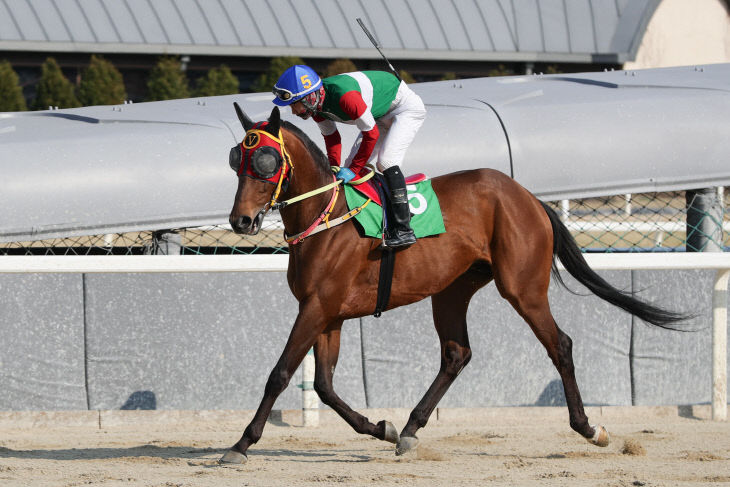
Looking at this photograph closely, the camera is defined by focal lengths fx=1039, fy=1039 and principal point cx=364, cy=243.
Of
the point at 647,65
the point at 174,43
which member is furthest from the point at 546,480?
the point at 647,65

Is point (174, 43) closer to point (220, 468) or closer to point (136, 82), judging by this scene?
point (136, 82)

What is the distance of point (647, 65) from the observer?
26594 millimetres

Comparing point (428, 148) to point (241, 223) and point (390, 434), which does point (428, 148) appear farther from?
point (241, 223)

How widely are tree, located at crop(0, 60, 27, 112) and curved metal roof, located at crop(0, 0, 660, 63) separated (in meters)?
1.42

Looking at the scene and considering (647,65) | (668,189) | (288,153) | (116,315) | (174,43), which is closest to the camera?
(288,153)

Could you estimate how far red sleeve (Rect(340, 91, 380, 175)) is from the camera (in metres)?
4.95

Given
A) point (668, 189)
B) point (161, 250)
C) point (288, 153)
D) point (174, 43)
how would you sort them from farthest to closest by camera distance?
point (174, 43)
point (668, 189)
point (161, 250)
point (288, 153)

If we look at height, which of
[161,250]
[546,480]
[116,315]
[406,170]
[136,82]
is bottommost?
[546,480]

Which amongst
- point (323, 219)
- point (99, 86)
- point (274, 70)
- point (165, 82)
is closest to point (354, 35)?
point (274, 70)

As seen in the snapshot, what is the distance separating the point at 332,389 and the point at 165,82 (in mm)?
17115

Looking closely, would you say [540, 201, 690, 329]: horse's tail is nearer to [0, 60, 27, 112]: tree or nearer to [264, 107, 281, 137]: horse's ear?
[264, 107, 281, 137]: horse's ear

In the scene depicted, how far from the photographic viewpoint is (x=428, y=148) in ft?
24.0

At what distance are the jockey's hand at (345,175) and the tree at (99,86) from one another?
645 inches

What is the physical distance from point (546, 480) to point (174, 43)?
63.2ft
